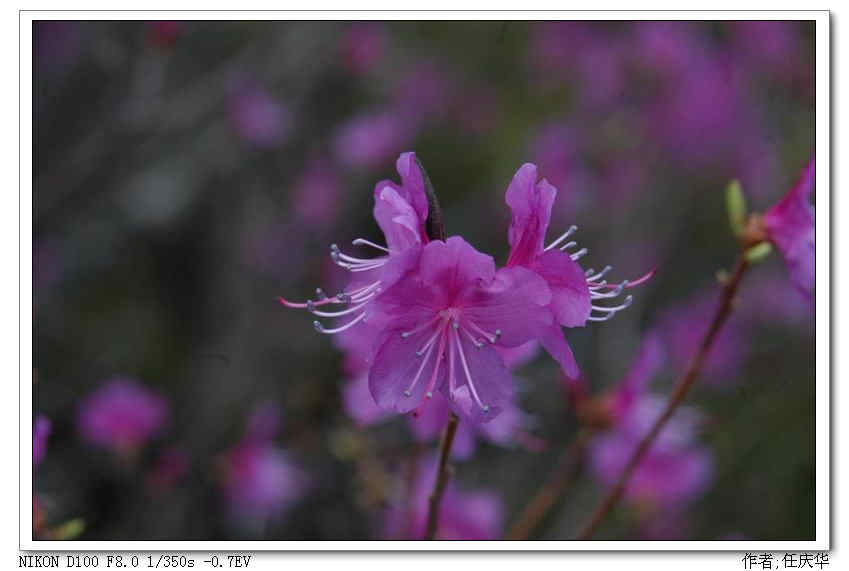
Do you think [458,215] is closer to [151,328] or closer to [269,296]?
[269,296]

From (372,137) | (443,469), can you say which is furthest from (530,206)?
(372,137)

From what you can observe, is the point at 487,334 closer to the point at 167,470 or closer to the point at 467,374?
the point at 467,374

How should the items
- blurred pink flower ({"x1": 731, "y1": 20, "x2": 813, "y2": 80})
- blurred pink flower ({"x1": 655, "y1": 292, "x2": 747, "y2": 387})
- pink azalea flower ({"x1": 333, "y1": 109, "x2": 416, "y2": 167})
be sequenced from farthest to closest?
pink azalea flower ({"x1": 333, "y1": 109, "x2": 416, "y2": 167})
blurred pink flower ({"x1": 655, "y1": 292, "x2": 747, "y2": 387})
blurred pink flower ({"x1": 731, "y1": 20, "x2": 813, "y2": 80})

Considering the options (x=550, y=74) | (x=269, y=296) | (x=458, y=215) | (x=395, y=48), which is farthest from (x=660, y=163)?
(x=269, y=296)

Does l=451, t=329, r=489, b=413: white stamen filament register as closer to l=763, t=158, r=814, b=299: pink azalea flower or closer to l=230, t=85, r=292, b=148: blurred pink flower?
l=763, t=158, r=814, b=299: pink azalea flower

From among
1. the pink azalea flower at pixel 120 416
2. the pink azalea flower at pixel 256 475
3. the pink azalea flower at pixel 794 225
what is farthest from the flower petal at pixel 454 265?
the pink azalea flower at pixel 120 416

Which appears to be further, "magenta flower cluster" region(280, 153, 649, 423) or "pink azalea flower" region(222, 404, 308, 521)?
"pink azalea flower" region(222, 404, 308, 521)

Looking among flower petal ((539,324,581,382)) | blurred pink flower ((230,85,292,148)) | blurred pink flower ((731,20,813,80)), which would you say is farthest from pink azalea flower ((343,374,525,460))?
blurred pink flower ((230,85,292,148))
